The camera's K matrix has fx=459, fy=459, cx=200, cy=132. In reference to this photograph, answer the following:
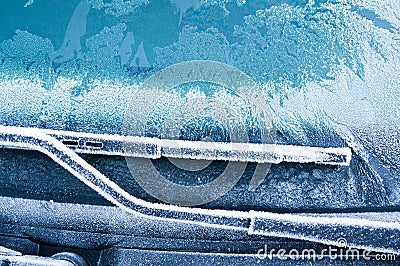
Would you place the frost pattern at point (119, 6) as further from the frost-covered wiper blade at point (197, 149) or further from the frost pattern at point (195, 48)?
the frost-covered wiper blade at point (197, 149)

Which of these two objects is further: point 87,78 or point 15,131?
point 87,78

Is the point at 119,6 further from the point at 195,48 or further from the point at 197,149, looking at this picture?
the point at 197,149

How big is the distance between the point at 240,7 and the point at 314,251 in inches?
33.0

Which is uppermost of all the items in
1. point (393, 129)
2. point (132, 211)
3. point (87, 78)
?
point (87, 78)

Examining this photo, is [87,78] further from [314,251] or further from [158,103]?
[314,251]

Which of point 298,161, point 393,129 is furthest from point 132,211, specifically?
point 393,129

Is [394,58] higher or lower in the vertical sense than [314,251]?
higher

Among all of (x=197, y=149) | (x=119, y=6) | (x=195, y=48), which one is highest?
(x=119, y=6)

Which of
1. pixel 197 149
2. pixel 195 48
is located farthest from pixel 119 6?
pixel 197 149

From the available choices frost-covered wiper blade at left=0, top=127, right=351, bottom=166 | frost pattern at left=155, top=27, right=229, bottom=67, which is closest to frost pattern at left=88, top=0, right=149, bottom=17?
frost pattern at left=155, top=27, right=229, bottom=67

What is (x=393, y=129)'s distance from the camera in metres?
1.43

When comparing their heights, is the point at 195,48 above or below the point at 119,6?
below

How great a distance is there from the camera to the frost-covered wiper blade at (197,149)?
1.40 meters

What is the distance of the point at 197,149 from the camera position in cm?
140
